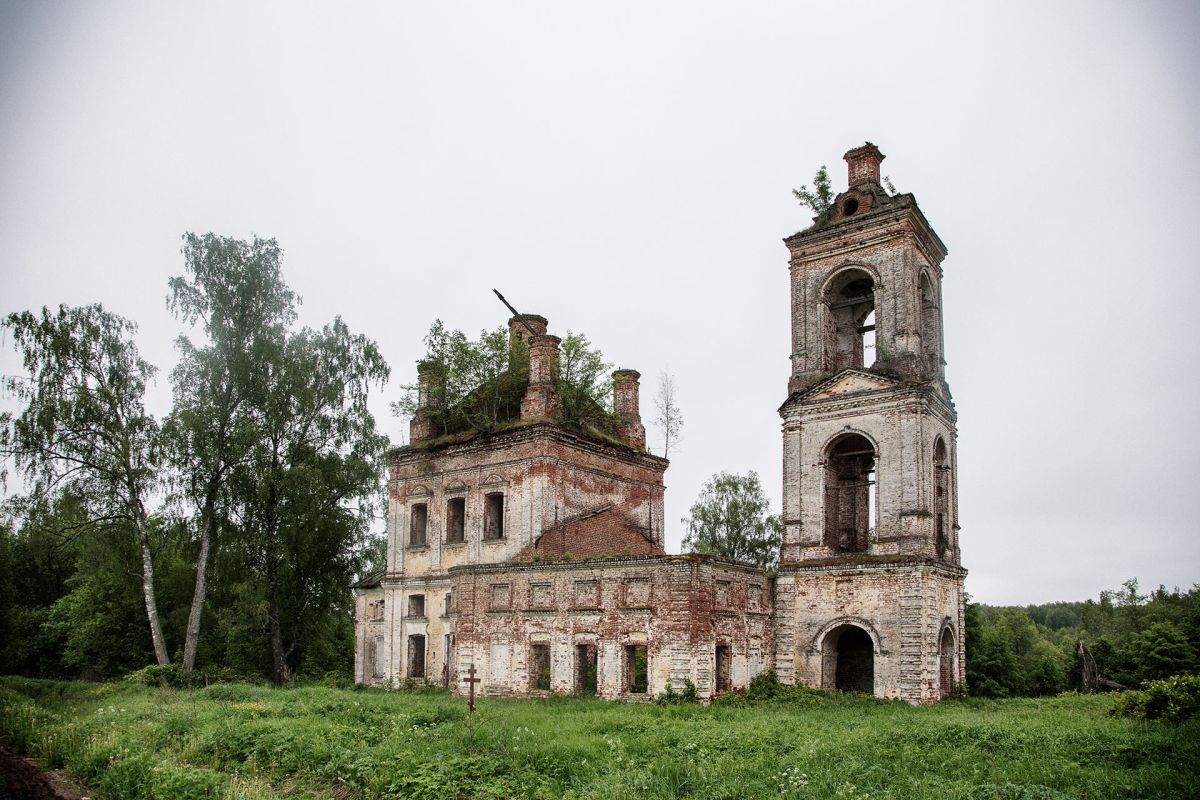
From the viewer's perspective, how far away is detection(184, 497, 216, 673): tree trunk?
26.8 metres

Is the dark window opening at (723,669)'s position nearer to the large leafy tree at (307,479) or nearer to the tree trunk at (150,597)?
the large leafy tree at (307,479)

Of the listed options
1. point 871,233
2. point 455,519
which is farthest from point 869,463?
point 455,519

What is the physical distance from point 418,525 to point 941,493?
14.6 metres

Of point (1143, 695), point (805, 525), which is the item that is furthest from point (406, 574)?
point (1143, 695)

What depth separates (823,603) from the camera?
2197 centimetres

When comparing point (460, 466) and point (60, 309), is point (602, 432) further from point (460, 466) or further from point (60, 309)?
point (60, 309)

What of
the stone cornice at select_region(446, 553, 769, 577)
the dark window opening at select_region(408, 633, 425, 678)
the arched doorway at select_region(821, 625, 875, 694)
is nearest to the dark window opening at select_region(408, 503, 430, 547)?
the dark window opening at select_region(408, 633, 425, 678)

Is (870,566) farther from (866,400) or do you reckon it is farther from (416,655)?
(416,655)

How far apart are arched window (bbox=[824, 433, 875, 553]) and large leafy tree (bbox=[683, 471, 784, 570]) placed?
41.2 ft

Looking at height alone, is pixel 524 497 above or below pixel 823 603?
above

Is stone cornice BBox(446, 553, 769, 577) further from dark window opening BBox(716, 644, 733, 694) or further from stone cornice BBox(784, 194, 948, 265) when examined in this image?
stone cornice BBox(784, 194, 948, 265)

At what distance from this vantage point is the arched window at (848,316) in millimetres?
24547

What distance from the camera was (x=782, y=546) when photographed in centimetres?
2305

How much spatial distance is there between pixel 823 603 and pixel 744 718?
5147 millimetres
